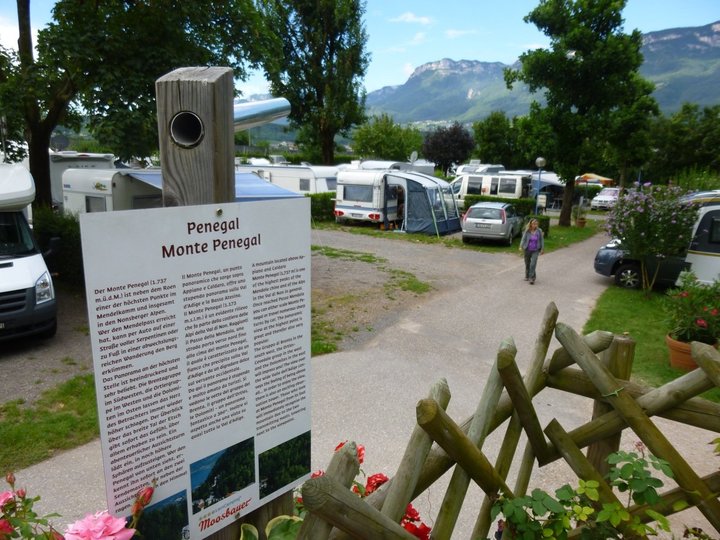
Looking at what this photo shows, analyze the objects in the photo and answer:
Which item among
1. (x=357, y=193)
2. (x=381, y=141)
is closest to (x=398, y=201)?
(x=357, y=193)

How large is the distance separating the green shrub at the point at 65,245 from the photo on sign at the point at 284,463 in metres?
9.76

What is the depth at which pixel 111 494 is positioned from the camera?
4.45ft

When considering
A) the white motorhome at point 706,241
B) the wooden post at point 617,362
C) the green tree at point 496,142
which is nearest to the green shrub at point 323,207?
the white motorhome at point 706,241

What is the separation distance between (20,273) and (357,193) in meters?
16.1

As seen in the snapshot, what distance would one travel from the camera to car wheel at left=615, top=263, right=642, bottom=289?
1245cm

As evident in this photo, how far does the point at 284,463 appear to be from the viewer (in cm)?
183

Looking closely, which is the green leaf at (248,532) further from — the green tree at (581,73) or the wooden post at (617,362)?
the green tree at (581,73)

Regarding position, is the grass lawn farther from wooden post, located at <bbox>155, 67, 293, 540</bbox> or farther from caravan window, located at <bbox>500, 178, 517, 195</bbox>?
caravan window, located at <bbox>500, 178, 517, 195</bbox>

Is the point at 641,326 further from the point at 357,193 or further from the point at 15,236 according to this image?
the point at 357,193

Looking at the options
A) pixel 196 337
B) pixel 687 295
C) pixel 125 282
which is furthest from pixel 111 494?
pixel 687 295

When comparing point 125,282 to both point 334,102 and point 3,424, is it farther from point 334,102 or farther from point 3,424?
point 334,102

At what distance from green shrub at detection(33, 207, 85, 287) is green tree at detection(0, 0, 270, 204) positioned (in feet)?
6.67

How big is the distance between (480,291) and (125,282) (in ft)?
36.1

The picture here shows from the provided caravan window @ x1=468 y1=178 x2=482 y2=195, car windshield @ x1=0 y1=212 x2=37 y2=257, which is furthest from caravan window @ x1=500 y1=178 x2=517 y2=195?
car windshield @ x1=0 y1=212 x2=37 y2=257
